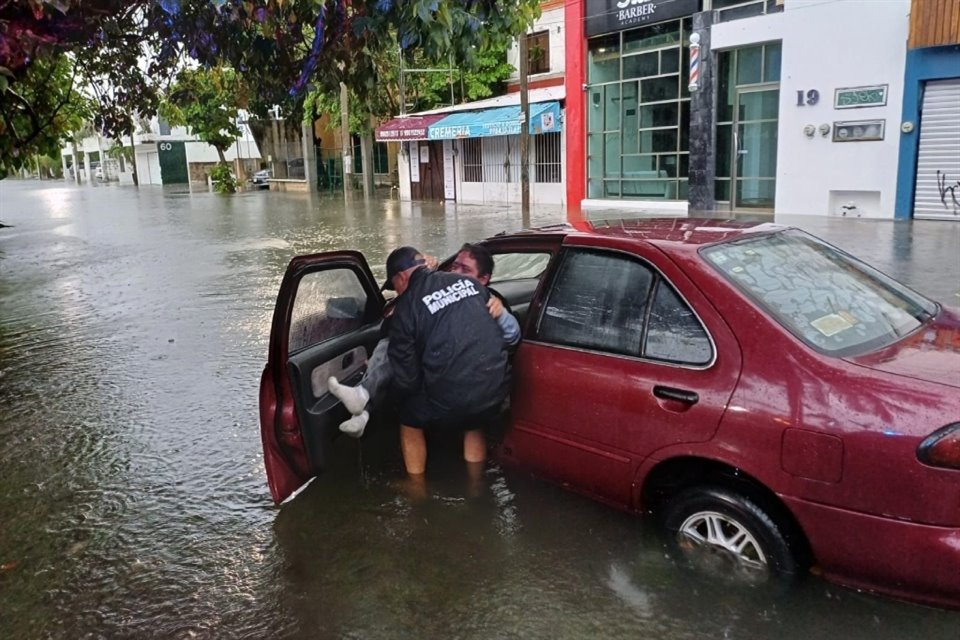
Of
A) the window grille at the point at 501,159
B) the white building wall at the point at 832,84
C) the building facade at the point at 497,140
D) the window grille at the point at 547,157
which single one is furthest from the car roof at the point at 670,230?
the window grille at the point at 501,159

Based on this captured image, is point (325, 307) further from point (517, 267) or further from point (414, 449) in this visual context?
point (517, 267)

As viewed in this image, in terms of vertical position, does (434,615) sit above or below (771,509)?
below

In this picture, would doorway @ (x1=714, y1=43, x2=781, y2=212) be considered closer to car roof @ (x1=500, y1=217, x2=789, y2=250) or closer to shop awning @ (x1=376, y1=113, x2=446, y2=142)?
shop awning @ (x1=376, y1=113, x2=446, y2=142)

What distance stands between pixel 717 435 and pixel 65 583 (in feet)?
9.48

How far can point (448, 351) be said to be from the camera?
145 inches

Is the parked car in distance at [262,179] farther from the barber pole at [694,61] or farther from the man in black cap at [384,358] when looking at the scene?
the man in black cap at [384,358]

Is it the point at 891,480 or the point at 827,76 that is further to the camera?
the point at 827,76

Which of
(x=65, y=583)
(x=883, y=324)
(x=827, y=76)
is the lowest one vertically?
(x=65, y=583)

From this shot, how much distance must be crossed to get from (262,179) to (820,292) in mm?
48713

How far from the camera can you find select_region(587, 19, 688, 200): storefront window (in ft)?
65.2

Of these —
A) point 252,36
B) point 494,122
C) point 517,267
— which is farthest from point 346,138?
point 517,267

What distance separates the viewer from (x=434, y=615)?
9.99 feet

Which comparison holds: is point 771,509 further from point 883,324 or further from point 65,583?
point 65,583

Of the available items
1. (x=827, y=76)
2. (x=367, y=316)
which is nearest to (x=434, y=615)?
(x=367, y=316)
